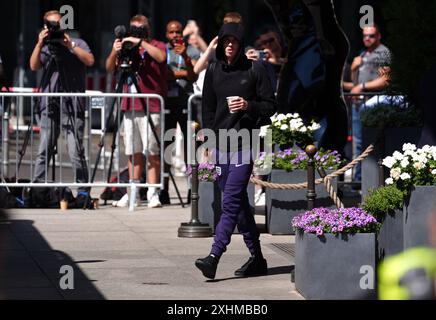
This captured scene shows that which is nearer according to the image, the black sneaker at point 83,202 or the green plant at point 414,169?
the green plant at point 414,169

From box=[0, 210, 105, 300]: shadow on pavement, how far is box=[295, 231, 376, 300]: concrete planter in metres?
1.48

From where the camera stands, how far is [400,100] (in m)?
12.1

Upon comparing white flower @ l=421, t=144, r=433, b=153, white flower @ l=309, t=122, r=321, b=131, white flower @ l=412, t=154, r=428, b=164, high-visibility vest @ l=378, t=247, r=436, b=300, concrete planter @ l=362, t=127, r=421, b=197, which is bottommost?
concrete planter @ l=362, t=127, r=421, b=197

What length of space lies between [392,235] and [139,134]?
22.0 ft

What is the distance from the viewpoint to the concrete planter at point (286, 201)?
1197 centimetres

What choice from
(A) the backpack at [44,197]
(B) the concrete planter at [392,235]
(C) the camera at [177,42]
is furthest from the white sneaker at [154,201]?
(B) the concrete planter at [392,235]

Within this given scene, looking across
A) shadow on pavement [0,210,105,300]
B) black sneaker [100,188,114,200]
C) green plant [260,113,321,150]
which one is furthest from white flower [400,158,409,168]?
black sneaker [100,188,114,200]

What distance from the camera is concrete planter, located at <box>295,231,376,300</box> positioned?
788 cm

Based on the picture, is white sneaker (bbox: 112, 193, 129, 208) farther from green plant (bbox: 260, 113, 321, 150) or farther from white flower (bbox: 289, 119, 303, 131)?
white flower (bbox: 289, 119, 303, 131)

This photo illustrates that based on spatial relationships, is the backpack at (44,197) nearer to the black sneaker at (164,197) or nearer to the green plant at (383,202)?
the black sneaker at (164,197)

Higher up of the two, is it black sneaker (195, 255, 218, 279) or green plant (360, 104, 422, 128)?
green plant (360, 104, 422, 128)

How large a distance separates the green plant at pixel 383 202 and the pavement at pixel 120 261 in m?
0.85
